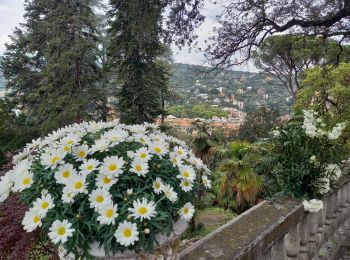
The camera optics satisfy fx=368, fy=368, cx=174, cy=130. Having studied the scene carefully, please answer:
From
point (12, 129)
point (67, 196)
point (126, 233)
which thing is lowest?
point (12, 129)

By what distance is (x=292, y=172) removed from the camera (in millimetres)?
2490

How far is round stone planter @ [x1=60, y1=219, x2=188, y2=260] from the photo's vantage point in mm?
1252

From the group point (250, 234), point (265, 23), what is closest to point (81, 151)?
point (250, 234)

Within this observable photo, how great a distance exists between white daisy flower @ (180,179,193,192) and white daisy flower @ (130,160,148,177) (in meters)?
0.16

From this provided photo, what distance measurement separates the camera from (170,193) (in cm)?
131

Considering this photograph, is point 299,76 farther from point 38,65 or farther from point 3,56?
point 3,56

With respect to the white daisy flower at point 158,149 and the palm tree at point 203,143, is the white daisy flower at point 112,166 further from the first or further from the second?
the palm tree at point 203,143

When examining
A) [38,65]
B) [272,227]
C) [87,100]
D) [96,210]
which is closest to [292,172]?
[272,227]

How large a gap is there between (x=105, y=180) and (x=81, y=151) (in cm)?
18

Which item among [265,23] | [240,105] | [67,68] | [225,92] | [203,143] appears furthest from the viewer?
[225,92]

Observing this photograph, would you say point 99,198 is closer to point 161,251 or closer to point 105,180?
point 105,180

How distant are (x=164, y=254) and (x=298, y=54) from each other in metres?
21.1

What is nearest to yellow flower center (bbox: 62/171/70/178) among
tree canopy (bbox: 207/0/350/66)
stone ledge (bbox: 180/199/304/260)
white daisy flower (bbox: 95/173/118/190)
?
white daisy flower (bbox: 95/173/118/190)

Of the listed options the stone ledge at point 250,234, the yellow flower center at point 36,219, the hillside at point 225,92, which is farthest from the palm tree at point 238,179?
the hillside at point 225,92
